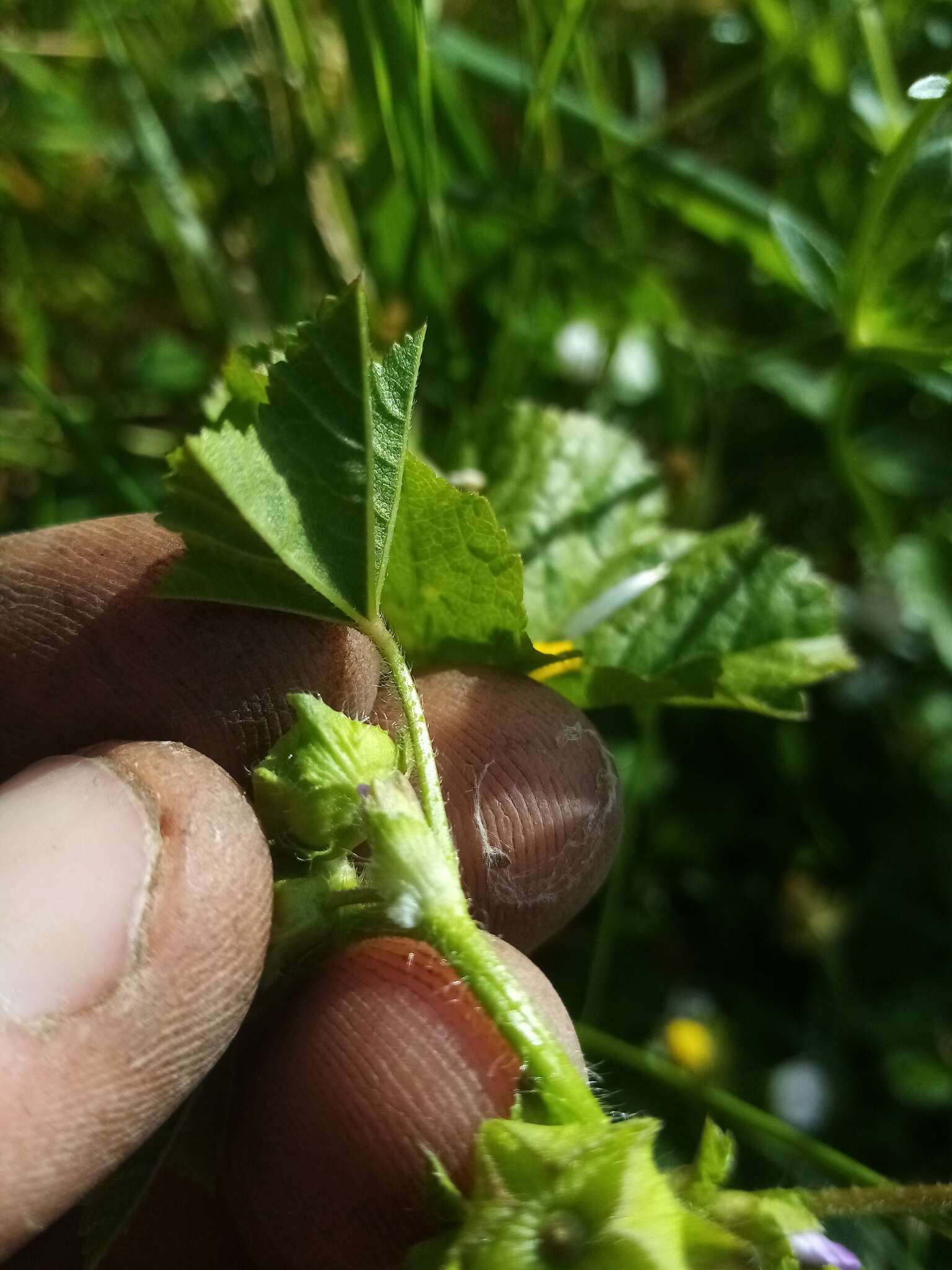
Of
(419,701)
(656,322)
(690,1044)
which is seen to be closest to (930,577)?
(656,322)

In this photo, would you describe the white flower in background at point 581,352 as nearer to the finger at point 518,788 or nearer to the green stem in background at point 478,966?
the finger at point 518,788

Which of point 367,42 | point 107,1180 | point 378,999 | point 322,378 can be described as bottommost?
point 107,1180

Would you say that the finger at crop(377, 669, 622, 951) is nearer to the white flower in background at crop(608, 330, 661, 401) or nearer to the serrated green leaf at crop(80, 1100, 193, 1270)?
the serrated green leaf at crop(80, 1100, 193, 1270)

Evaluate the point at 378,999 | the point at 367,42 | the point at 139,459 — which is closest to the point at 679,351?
the point at 367,42

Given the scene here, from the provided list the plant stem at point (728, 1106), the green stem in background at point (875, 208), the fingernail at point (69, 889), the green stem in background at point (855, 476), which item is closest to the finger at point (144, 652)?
the fingernail at point (69, 889)

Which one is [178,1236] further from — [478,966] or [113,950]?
[478,966]

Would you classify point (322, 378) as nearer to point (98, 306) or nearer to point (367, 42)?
point (367, 42)

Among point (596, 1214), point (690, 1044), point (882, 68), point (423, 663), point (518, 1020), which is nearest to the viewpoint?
point (596, 1214)
